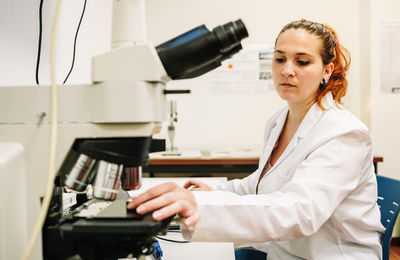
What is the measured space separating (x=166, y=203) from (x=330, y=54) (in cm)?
82

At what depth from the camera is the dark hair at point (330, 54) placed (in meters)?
1.08

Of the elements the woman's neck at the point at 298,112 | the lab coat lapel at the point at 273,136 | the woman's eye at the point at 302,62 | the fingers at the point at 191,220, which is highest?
the woman's eye at the point at 302,62

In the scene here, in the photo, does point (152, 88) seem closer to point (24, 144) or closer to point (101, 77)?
point (101, 77)

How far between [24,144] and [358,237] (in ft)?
2.98

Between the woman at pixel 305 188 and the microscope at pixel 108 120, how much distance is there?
0.09 metres

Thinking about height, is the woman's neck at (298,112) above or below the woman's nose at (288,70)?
below

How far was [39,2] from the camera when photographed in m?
1.03

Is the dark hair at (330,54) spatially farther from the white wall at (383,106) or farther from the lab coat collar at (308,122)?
the white wall at (383,106)

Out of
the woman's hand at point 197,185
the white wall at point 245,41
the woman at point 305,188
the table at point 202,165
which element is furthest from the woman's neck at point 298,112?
the white wall at point 245,41

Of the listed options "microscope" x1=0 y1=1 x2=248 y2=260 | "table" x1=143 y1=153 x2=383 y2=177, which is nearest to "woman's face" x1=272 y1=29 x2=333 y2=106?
"microscope" x1=0 y1=1 x2=248 y2=260

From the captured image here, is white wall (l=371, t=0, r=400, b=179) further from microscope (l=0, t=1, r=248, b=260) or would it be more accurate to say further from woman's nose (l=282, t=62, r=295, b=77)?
microscope (l=0, t=1, r=248, b=260)

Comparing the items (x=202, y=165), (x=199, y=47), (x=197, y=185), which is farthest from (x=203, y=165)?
(x=199, y=47)

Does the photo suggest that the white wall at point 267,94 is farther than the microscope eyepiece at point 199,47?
Yes

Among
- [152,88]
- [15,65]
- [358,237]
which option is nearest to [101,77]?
[152,88]
